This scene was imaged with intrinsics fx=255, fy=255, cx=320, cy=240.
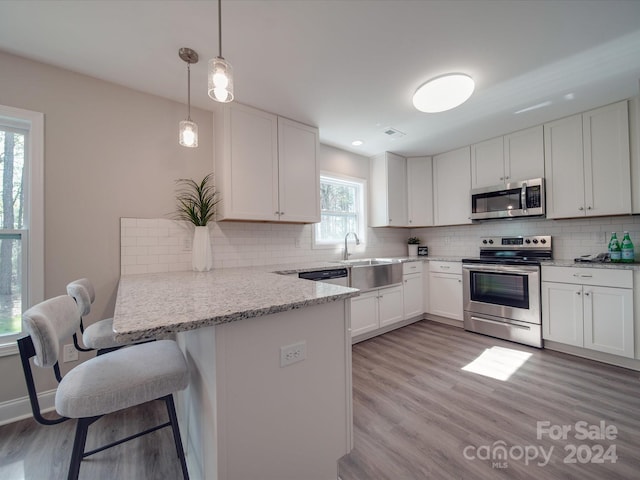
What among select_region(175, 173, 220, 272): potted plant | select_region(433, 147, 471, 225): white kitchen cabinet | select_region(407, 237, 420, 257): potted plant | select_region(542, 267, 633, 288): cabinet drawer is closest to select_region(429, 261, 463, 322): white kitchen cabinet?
select_region(407, 237, 420, 257): potted plant

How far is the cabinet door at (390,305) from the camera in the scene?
316 cm

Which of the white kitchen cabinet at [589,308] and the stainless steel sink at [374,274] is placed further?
the stainless steel sink at [374,274]

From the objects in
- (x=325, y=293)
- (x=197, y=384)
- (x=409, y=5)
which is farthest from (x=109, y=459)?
(x=409, y=5)

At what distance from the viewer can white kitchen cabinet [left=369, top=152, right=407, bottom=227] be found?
151 inches

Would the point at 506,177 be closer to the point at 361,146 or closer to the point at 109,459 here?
the point at 361,146

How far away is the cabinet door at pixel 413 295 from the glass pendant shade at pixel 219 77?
9.98 feet

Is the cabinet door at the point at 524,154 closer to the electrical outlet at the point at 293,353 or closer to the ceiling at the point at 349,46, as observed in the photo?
the ceiling at the point at 349,46

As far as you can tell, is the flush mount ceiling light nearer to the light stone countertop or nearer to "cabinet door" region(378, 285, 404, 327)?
the light stone countertop

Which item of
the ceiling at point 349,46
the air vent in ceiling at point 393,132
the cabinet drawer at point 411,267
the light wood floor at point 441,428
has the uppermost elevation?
the air vent in ceiling at point 393,132

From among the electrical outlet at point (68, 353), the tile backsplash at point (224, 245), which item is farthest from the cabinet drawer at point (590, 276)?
the electrical outlet at point (68, 353)

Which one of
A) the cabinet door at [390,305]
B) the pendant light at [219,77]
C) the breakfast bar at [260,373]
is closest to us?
the breakfast bar at [260,373]

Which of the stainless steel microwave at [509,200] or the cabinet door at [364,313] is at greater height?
the stainless steel microwave at [509,200]

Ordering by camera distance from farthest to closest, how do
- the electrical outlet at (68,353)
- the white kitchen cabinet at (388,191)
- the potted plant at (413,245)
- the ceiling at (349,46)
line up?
the potted plant at (413,245) → the white kitchen cabinet at (388,191) → the electrical outlet at (68,353) → the ceiling at (349,46)

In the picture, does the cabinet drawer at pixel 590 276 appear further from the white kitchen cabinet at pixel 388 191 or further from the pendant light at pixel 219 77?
the pendant light at pixel 219 77
